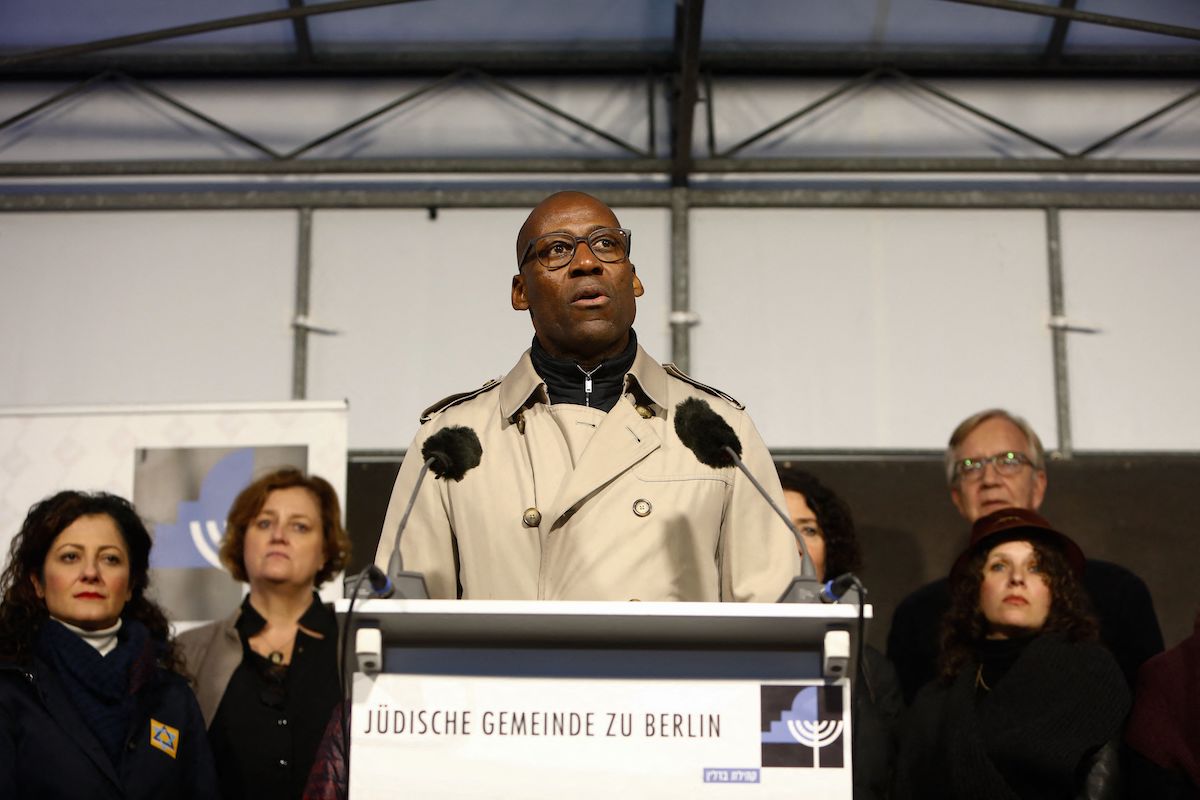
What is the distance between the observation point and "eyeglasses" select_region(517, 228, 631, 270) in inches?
91.8

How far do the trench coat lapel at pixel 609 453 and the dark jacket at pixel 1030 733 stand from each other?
53.1 inches

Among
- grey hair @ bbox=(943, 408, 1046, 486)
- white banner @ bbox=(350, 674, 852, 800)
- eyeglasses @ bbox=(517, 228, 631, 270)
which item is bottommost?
white banner @ bbox=(350, 674, 852, 800)

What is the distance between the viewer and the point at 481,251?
19.8 feet

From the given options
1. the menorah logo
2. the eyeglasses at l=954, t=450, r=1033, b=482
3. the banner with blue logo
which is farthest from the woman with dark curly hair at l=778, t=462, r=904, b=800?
the banner with blue logo

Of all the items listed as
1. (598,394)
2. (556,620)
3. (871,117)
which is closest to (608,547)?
(598,394)

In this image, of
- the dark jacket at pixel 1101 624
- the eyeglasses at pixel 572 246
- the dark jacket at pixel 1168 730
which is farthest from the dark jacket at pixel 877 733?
the eyeglasses at pixel 572 246

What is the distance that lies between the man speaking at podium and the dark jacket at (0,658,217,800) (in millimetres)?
1250

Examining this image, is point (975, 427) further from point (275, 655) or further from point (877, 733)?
point (275, 655)

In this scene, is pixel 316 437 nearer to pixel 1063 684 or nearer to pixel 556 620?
pixel 1063 684

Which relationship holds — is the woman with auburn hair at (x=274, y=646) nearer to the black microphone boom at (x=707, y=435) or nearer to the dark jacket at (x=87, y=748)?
the dark jacket at (x=87, y=748)

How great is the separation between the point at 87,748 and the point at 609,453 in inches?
61.7

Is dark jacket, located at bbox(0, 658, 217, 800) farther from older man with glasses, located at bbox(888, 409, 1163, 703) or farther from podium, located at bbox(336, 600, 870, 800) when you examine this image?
older man with glasses, located at bbox(888, 409, 1163, 703)

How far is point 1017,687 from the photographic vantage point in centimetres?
320

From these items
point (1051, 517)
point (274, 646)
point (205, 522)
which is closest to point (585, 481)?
point (274, 646)
